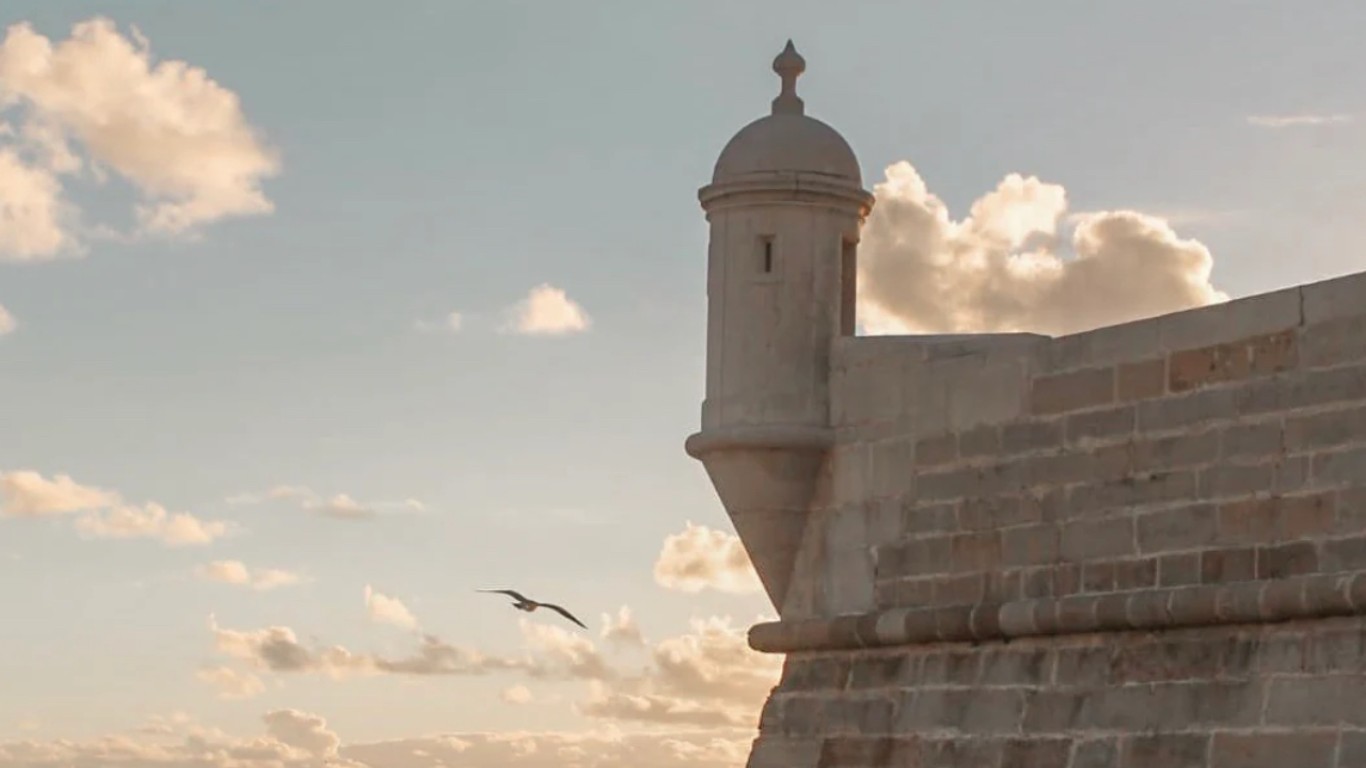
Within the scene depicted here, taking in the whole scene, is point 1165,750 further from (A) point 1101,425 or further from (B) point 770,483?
(B) point 770,483

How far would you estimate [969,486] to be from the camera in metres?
10.5

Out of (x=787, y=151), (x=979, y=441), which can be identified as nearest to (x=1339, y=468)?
(x=979, y=441)

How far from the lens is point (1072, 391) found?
10.1m

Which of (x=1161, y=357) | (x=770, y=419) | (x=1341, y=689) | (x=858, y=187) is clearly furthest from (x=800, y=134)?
(x=1341, y=689)

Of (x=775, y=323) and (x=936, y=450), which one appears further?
(x=775, y=323)

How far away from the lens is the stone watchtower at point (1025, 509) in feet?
29.2

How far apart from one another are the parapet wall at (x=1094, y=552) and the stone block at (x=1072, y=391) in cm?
1

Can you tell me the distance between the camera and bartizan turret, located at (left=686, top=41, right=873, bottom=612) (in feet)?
37.4

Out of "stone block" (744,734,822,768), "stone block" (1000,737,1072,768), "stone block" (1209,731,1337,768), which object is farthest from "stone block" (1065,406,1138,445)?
"stone block" (744,734,822,768)

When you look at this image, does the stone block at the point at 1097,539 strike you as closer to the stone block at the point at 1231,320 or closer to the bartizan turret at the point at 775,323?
the stone block at the point at 1231,320

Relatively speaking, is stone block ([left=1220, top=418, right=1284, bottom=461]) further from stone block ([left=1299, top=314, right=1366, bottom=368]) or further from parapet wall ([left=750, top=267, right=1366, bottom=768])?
stone block ([left=1299, top=314, right=1366, bottom=368])

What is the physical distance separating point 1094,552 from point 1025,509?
470 mm

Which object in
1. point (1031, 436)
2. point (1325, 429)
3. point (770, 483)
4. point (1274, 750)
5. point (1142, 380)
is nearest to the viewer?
point (1274, 750)

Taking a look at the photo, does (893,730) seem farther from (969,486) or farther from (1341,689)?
(1341,689)
